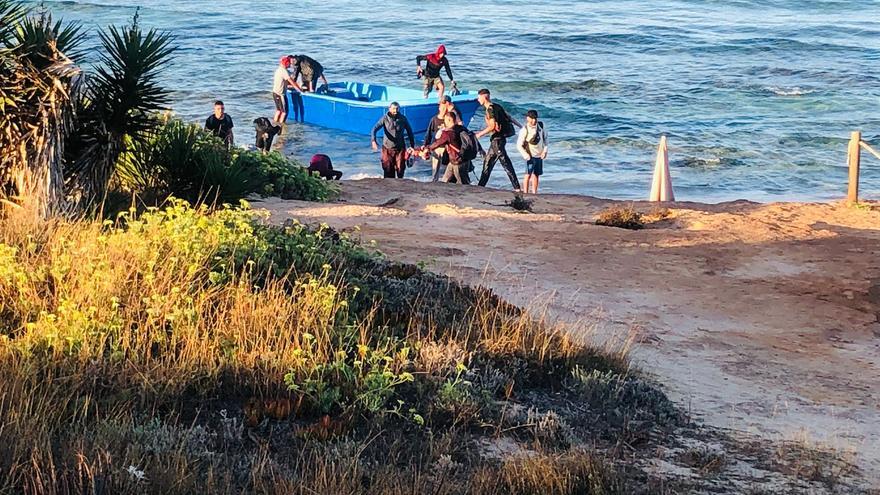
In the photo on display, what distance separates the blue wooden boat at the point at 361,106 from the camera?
23.1 m

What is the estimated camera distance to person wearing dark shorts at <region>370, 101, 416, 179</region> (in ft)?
55.8

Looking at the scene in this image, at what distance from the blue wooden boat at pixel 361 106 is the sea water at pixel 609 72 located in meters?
0.38

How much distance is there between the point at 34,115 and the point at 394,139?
9191mm

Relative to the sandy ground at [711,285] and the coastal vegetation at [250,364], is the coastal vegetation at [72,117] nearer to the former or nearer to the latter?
the coastal vegetation at [250,364]

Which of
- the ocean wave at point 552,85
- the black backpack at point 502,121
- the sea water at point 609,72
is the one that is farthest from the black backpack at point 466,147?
the ocean wave at point 552,85

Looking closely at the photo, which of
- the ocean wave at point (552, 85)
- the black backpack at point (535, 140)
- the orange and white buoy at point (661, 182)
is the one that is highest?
the black backpack at point (535, 140)

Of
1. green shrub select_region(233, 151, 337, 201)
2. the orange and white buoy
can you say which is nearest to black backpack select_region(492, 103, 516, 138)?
the orange and white buoy

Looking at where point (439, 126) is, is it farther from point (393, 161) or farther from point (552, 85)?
point (552, 85)

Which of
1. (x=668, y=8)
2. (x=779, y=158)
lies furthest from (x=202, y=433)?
→ (x=668, y=8)

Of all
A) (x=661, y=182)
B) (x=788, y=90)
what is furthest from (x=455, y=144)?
(x=788, y=90)

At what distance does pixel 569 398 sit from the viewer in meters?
6.39

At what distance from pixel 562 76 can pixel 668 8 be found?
19692 millimetres

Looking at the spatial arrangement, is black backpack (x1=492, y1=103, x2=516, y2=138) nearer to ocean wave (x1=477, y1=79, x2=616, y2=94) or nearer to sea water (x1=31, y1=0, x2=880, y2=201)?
sea water (x1=31, y1=0, x2=880, y2=201)

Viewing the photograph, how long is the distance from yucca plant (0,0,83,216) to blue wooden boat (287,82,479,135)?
46.9 feet
